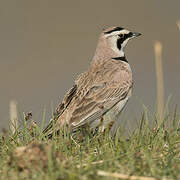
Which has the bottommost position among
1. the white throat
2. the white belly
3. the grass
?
the white belly

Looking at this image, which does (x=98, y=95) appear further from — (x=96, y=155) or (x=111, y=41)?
(x=96, y=155)

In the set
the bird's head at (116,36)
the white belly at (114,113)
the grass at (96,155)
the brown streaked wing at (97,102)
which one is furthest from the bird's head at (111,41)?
the grass at (96,155)

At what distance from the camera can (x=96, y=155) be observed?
429cm

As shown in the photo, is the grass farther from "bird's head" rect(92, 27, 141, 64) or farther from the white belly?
"bird's head" rect(92, 27, 141, 64)

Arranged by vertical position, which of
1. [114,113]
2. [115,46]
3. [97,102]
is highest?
[115,46]

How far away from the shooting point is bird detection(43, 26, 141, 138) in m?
6.72

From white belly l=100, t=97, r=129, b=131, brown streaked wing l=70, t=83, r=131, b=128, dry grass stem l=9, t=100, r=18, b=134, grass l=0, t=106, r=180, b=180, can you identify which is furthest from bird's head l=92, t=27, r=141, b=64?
grass l=0, t=106, r=180, b=180

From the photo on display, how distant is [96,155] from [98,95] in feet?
9.35

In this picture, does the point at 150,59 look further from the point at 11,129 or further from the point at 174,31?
the point at 11,129

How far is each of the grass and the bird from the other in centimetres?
131

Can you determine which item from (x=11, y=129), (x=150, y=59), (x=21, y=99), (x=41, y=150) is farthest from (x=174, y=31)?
(x=41, y=150)

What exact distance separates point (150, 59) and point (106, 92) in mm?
A: 10016

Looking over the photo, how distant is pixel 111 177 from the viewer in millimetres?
3475

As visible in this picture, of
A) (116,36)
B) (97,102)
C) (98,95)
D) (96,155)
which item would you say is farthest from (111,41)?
(96,155)
